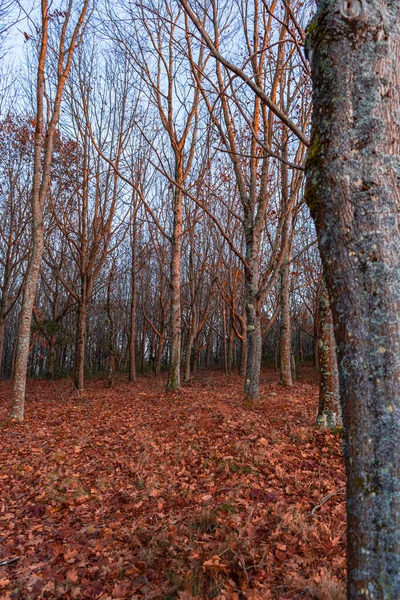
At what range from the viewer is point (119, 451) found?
5.77 metres

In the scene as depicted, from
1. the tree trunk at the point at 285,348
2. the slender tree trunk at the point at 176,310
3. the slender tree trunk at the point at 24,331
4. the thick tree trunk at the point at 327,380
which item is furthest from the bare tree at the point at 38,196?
the tree trunk at the point at 285,348

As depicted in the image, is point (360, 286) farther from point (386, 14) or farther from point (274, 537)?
point (274, 537)

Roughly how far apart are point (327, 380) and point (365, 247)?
16.5 feet

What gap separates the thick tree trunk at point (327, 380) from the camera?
5.96 metres

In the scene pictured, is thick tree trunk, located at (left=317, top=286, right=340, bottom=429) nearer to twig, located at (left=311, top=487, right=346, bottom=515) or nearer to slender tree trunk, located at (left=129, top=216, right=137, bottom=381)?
twig, located at (left=311, top=487, right=346, bottom=515)

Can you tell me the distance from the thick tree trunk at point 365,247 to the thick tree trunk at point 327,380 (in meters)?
4.79

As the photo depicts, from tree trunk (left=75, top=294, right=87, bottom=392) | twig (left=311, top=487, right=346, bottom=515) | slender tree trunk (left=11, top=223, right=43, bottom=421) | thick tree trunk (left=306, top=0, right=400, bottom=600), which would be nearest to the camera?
thick tree trunk (left=306, top=0, right=400, bottom=600)

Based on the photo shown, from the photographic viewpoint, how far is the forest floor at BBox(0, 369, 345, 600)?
2771 millimetres

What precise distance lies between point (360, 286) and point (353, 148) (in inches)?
21.4

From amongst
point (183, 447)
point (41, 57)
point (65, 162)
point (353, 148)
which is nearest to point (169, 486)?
point (183, 447)

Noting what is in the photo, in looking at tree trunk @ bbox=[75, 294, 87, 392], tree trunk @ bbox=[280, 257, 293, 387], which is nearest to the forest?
tree trunk @ bbox=[75, 294, 87, 392]

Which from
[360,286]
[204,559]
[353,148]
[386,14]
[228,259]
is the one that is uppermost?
[228,259]

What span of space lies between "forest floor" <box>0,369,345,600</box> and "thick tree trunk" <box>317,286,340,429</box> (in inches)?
12.8

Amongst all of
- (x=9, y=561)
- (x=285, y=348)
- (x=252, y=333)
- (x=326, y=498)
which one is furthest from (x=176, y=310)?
(x=9, y=561)
